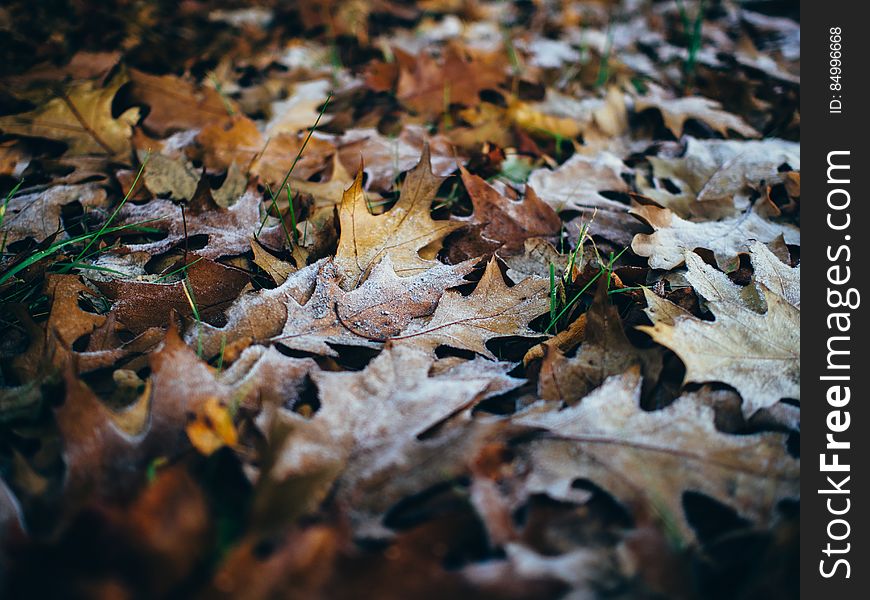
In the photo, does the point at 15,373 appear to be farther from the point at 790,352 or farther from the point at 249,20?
the point at 249,20

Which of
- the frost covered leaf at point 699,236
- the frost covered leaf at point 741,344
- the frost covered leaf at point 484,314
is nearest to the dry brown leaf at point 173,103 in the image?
the frost covered leaf at point 484,314

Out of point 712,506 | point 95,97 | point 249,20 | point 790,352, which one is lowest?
point 712,506

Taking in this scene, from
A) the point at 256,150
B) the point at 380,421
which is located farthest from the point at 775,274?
the point at 256,150

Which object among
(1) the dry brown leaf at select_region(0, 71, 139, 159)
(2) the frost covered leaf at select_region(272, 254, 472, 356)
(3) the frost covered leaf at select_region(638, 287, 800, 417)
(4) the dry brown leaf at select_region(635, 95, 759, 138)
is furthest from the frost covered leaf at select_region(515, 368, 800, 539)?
(1) the dry brown leaf at select_region(0, 71, 139, 159)

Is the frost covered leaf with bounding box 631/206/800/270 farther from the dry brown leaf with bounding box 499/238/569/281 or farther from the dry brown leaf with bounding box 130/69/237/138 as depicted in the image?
the dry brown leaf with bounding box 130/69/237/138

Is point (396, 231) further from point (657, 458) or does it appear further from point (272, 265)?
point (657, 458)
